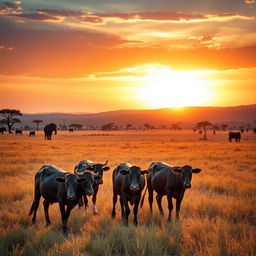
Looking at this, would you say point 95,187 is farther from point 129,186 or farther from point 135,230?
point 135,230

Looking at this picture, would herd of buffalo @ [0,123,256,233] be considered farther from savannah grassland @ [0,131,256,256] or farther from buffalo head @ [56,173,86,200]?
savannah grassland @ [0,131,256,256]

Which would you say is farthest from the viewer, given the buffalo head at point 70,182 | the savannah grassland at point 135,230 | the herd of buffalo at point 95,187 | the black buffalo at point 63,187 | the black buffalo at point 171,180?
the black buffalo at point 171,180

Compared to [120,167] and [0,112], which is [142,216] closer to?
[120,167]

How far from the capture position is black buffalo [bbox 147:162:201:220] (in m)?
8.82

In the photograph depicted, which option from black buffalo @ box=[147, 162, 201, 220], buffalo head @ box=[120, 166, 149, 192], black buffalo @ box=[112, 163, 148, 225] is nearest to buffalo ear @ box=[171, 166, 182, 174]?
black buffalo @ box=[147, 162, 201, 220]

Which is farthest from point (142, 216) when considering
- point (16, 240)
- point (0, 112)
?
point (0, 112)

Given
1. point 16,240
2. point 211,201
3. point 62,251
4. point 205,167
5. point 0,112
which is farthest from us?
point 0,112

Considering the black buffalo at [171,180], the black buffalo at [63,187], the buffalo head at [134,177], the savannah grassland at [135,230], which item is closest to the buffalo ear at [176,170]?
the black buffalo at [171,180]

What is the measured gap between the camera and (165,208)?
1078cm

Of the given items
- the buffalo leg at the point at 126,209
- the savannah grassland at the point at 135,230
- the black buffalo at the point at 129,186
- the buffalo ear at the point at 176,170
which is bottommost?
the savannah grassland at the point at 135,230

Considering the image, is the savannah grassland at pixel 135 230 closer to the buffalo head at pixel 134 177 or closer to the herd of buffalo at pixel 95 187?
the herd of buffalo at pixel 95 187

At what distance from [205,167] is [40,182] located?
48.8ft

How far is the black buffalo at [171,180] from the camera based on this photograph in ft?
28.9

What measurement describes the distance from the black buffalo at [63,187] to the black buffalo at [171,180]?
2632 millimetres
